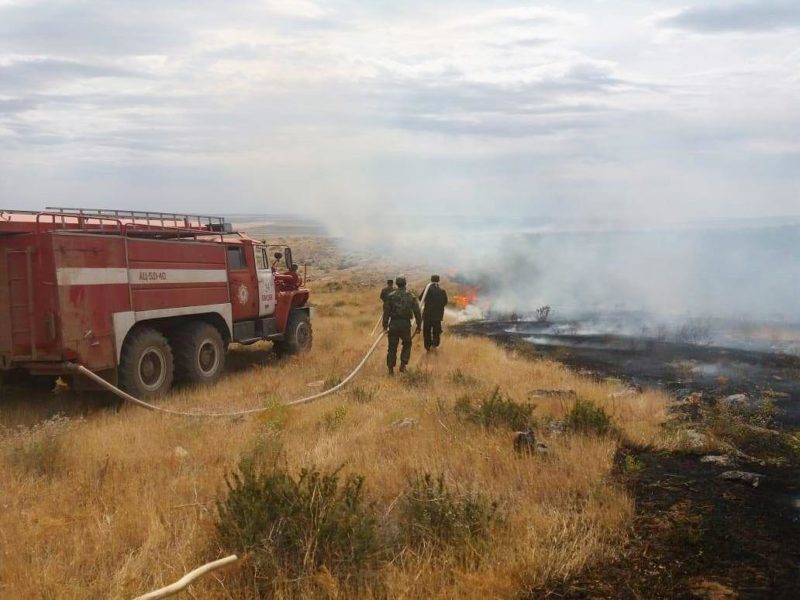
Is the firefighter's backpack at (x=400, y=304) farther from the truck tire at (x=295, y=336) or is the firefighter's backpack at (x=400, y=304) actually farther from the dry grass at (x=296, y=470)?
the truck tire at (x=295, y=336)

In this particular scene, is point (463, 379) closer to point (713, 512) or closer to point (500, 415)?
point (500, 415)

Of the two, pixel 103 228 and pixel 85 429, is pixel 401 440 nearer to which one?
pixel 85 429

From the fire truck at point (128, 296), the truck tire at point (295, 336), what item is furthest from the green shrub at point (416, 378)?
the fire truck at point (128, 296)

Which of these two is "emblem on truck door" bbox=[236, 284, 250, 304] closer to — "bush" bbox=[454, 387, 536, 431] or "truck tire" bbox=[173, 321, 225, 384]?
"truck tire" bbox=[173, 321, 225, 384]

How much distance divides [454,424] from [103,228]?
20.6 ft

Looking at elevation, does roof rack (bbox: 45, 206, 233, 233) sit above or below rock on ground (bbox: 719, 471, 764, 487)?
above

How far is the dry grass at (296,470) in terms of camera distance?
4629mm

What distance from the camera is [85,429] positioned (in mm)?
9008

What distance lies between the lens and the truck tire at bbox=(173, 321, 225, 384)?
11977mm

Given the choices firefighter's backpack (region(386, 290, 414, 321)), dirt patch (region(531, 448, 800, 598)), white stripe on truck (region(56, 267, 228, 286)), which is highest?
white stripe on truck (region(56, 267, 228, 286))

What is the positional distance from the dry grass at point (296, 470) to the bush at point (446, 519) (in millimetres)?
137

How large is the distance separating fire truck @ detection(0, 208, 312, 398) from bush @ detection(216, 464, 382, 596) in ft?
18.8

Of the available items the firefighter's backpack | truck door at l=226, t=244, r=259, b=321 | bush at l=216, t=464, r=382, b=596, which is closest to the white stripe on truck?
truck door at l=226, t=244, r=259, b=321

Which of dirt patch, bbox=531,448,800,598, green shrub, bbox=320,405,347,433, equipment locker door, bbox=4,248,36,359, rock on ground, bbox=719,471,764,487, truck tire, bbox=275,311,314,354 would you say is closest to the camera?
dirt patch, bbox=531,448,800,598
